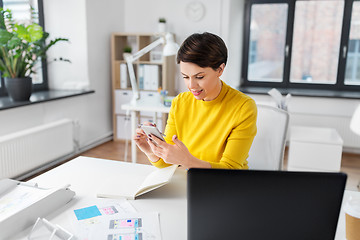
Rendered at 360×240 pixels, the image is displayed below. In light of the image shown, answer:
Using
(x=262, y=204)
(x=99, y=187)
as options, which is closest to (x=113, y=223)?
(x=99, y=187)

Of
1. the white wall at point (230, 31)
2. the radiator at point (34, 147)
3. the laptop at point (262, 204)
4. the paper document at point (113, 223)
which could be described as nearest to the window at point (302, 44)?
the white wall at point (230, 31)

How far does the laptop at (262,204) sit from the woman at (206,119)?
504 millimetres

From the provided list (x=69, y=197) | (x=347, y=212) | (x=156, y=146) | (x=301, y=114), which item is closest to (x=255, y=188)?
(x=347, y=212)

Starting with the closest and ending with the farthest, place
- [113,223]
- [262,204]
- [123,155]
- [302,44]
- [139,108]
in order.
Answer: [262,204]
[113,223]
[139,108]
[123,155]
[302,44]

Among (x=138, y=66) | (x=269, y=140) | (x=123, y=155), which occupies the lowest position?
(x=123, y=155)

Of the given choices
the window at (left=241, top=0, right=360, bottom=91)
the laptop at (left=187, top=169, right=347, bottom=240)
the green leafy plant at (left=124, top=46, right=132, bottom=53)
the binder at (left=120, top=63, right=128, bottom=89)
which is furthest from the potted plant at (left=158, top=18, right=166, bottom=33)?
the laptop at (left=187, top=169, right=347, bottom=240)

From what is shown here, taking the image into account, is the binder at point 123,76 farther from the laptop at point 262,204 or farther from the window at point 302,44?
the laptop at point 262,204

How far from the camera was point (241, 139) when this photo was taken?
1363 mm

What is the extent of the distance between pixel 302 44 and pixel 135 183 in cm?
379

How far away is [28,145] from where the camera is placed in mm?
2918

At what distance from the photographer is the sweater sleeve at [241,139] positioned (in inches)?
52.7

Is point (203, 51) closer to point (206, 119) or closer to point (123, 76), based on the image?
point (206, 119)

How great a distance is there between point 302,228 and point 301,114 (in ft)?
11.7

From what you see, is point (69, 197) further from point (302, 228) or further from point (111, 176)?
point (302, 228)
